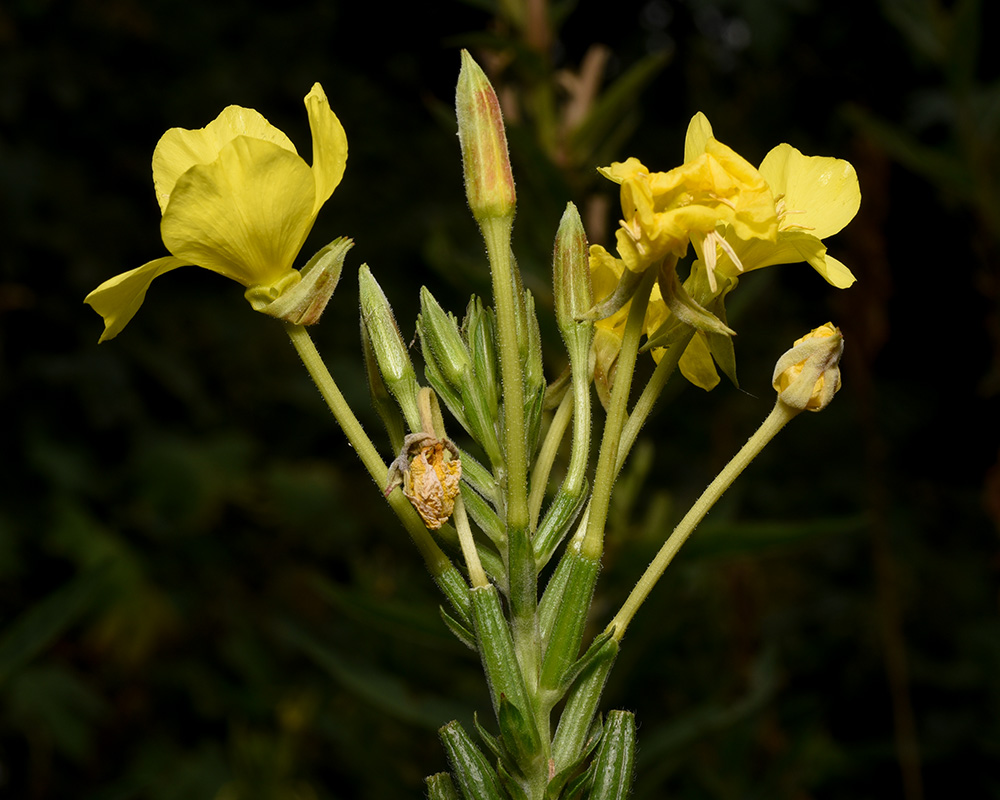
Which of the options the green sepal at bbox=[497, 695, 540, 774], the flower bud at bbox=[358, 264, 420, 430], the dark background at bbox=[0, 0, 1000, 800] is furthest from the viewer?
the dark background at bbox=[0, 0, 1000, 800]

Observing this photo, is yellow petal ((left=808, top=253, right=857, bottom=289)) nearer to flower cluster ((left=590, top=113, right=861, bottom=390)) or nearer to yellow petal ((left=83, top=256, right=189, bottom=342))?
flower cluster ((left=590, top=113, right=861, bottom=390))

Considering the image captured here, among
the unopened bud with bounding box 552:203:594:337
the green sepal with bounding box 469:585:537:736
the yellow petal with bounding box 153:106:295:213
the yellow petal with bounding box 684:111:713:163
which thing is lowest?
the green sepal with bounding box 469:585:537:736

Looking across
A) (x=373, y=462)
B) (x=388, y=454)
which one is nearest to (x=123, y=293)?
(x=373, y=462)

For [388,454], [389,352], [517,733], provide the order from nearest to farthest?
[517,733] → [389,352] → [388,454]

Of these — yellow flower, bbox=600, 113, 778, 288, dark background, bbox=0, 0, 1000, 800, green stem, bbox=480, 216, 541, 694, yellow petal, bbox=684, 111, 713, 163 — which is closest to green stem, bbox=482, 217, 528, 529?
green stem, bbox=480, 216, 541, 694

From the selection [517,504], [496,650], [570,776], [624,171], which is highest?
[624,171]

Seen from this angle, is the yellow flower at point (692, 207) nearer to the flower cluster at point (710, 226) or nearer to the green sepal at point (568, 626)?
the flower cluster at point (710, 226)

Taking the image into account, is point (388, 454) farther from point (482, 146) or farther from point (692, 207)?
point (692, 207)
